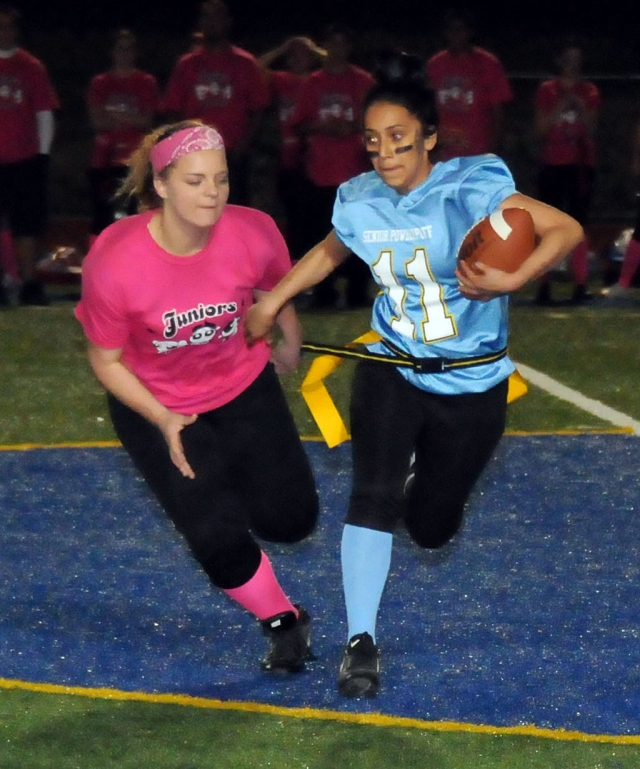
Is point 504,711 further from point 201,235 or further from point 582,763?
point 201,235

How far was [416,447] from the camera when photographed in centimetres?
495

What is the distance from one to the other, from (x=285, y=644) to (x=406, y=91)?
169cm

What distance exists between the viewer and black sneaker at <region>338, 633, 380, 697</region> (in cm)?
455

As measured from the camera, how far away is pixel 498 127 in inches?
473

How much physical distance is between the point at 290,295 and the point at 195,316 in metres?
0.32

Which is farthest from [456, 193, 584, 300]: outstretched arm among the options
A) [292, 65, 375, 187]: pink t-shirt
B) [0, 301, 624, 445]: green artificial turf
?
[292, 65, 375, 187]: pink t-shirt

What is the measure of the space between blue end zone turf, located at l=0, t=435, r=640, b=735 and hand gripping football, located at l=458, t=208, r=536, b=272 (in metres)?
1.25

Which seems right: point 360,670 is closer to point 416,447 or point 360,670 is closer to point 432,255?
point 416,447

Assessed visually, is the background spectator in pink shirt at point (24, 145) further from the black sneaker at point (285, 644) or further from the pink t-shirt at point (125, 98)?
the black sneaker at point (285, 644)

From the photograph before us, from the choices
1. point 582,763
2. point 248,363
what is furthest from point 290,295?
point 582,763

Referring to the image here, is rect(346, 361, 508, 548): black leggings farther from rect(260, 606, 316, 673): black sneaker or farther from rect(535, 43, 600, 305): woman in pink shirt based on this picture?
rect(535, 43, 600, 305): woman in pink shirt

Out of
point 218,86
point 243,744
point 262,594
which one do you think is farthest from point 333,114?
point 243,744

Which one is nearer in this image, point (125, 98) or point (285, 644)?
point (285, 644)

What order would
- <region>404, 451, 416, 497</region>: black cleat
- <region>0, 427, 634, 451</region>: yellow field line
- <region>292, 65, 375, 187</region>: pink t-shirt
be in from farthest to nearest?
<region>292, 65, 375, 187</region>: pink t-shirt, <region>0, 427, 634, 451</region>: yellow field line, <region>404, 451, 416, 497</region>: black cleat
